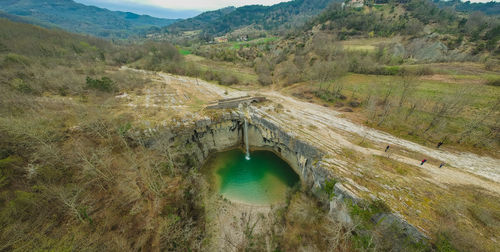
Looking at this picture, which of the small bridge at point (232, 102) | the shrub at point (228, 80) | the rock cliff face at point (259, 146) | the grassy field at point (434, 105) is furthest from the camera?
the shrub at point (228, 80)

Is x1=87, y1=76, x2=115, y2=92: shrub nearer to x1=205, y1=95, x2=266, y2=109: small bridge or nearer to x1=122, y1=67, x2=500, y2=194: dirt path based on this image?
x1=122, y1=67, x2=500, y2=194: dirt path

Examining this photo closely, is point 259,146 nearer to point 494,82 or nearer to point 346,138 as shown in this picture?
point 346,138

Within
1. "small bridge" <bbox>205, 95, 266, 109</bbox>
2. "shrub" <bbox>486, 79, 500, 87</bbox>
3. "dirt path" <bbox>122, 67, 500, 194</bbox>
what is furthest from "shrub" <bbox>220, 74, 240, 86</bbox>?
"shrub" <bbox>486, 79, 500, 87</bbox>

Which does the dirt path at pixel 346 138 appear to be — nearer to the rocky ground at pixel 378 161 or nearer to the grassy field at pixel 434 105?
the rocky ground at pixel 378 161

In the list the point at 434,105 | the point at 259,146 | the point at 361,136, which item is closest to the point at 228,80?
the point at 259,146

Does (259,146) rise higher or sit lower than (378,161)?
lower

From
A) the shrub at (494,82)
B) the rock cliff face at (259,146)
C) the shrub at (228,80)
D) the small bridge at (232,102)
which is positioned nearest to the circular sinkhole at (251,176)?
the rock cliff face at (259,146)

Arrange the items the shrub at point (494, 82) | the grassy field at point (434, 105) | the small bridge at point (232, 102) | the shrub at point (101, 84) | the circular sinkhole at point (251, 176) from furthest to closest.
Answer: the small bridge at point (232, 102)
the shrub at point (101, 84)
the shrub at point (494, 82)
the circular sinkhole at point (251, 176)
the grassy field at point (434, 105)
